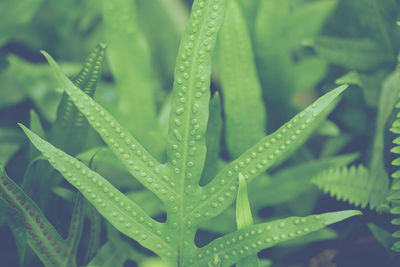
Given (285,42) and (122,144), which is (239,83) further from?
(122,144)

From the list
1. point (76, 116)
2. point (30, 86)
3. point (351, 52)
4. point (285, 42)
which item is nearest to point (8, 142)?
point (30, 86)

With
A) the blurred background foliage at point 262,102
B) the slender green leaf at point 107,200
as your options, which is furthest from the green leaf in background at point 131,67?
the slender green leaf at point 107,200

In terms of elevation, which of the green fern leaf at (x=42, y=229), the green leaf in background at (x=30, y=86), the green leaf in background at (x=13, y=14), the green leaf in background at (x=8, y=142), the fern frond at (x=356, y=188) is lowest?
the fern frond at (x=356, y=188)

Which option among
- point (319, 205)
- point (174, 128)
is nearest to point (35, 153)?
point (174, 128)

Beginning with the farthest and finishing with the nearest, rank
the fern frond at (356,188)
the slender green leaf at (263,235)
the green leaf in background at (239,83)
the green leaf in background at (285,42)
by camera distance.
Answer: the green leaf in background at (285,42), the green leaf in background at (239,83), the fern frond at (356,188), the slender green leaf at (263,235)

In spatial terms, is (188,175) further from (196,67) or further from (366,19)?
(366,19)

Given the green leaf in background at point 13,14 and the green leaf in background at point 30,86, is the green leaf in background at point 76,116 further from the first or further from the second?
the green leaf in background at point 13,14
